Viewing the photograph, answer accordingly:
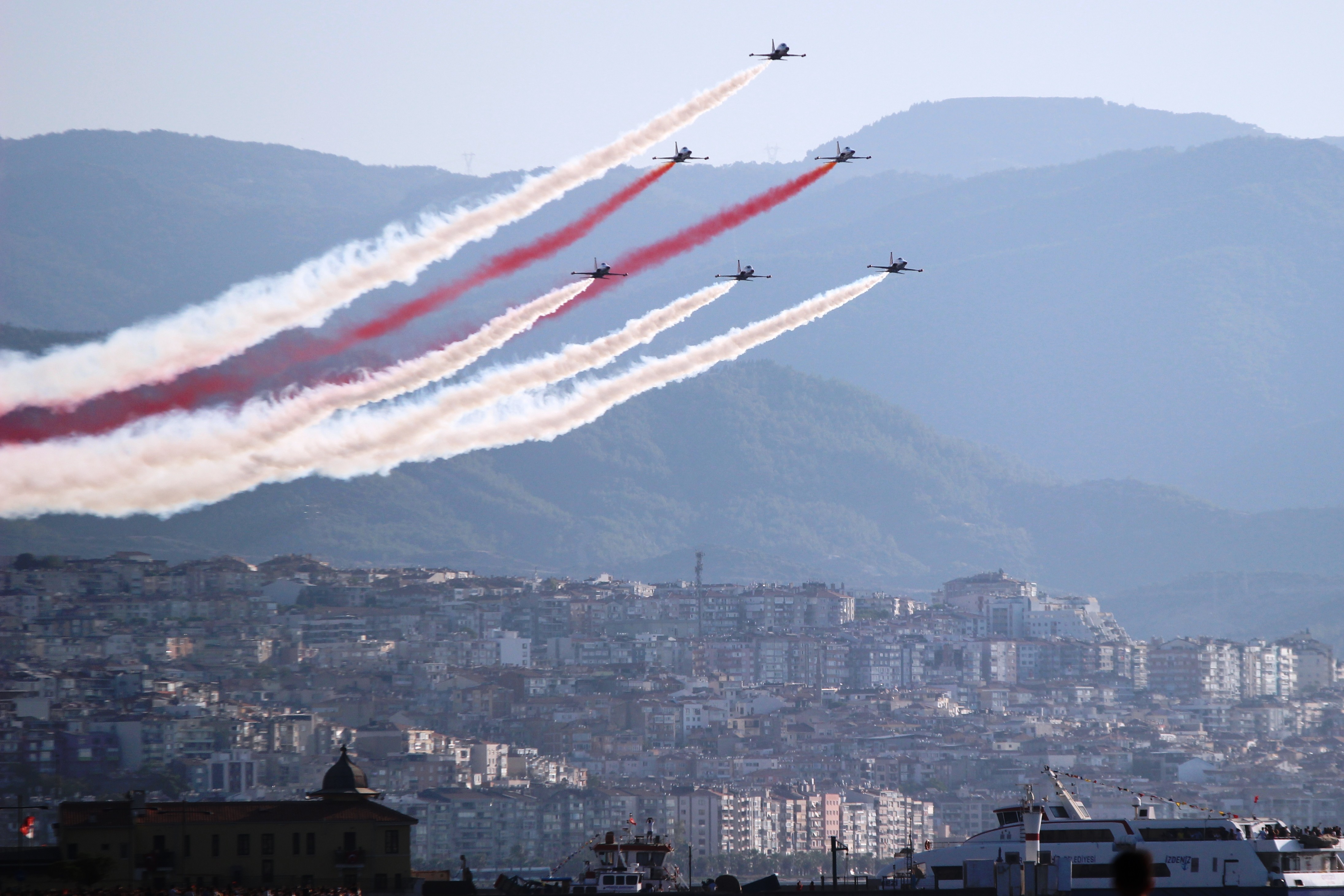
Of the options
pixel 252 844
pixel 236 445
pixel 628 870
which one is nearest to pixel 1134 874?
pixel 628 870

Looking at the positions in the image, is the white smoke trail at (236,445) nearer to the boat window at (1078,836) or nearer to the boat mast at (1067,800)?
the boat mast at (1067,800)

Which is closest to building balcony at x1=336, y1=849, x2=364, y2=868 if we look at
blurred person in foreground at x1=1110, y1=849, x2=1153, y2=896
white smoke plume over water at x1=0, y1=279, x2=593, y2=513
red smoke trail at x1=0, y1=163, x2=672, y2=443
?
white smoke plume over water at x1=0, y1=279, x2=593, y2=513

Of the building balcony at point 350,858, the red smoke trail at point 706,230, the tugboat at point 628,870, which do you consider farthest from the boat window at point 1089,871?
the red smoke trail at point 706,230

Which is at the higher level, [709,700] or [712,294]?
[712,294]

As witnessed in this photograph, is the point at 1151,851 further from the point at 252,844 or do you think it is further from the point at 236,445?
the point at 236,445

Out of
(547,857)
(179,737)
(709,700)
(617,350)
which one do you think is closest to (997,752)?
(709,700)

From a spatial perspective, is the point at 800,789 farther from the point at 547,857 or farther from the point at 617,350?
the point at 617,350
